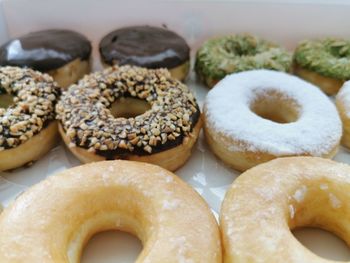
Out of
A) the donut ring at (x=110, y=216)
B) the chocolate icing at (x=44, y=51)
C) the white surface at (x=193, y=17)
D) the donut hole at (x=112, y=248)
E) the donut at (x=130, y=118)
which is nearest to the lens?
the donut ring at (x=110, y=216)

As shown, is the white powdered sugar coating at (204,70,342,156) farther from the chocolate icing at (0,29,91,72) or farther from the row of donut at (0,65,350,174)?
the chocolate icing at (0,29,91,72)

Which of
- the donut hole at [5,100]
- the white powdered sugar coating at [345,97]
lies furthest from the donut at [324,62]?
the donut hole at [5,100]

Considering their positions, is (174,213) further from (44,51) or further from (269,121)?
(44,51)

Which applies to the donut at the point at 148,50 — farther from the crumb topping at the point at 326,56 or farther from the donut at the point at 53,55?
the crumb topping at the point at 326,56

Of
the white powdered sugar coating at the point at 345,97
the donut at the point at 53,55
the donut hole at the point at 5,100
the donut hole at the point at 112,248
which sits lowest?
the donut hole at the point at 112,248

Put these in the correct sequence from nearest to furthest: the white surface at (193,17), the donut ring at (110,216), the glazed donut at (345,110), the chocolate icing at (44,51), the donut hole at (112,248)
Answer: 1. the donut ring at (110,216)
2. the donut hole at (112,248)
3. the glazed donut at (345,110)
4. the chocolate icing at (44,51)
5. the white surface at (193,17)

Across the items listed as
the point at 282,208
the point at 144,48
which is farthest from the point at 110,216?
A: the point at 144,48
